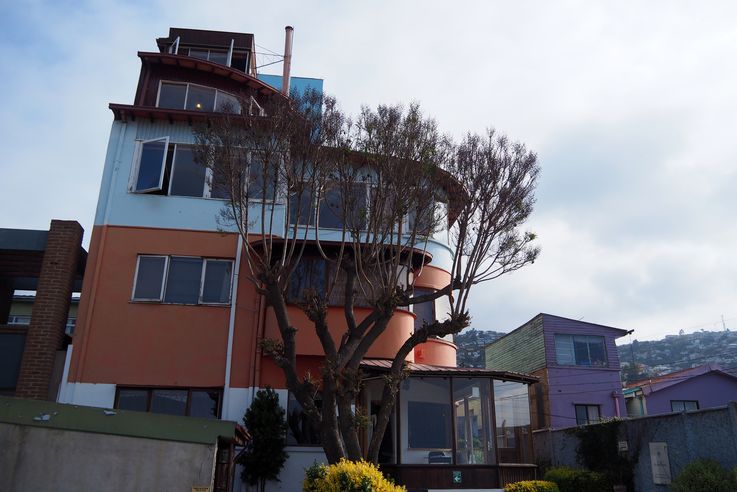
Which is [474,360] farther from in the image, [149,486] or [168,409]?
[149,486]

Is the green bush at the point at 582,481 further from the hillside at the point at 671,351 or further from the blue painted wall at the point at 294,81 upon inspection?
the hillside at the point at 671,351

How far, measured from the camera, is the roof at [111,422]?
9383mm

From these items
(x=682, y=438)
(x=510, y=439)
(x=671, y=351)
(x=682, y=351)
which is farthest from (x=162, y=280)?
(x=682, y=351)

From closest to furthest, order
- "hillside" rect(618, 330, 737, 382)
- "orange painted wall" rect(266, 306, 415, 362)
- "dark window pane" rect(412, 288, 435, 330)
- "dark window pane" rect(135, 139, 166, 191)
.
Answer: "orange painted wall" rect(266, 306, 415, 362) → "dark window pane" rect(135, 139, 166, 191) → "dark window pane" rect(412, 288, 435, 330) → "hillside" rect(618, 330, 737, 382)

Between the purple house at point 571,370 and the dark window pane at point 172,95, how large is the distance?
2182cm

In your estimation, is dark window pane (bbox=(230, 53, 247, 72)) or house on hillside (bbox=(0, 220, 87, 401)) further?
dark window pane (bbox=(230, 53, 247, 72))

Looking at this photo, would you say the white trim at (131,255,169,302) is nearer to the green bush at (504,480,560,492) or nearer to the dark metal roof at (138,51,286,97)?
the dark metal roof at (138,51,286,97)

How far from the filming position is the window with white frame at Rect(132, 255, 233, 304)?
51.8 feet

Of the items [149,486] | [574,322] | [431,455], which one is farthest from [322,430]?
[574,322]

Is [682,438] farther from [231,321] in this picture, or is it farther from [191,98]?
[191,98]

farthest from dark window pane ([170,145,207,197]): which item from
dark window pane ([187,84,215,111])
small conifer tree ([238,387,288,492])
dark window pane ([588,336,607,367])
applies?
dark window pane ([588,336,607,367])

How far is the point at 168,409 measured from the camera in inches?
584

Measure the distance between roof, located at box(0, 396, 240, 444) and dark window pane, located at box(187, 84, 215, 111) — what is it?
1068 cm

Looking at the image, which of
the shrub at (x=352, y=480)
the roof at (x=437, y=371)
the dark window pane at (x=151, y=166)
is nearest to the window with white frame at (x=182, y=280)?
the dark window pane at (x=151, y=166)
